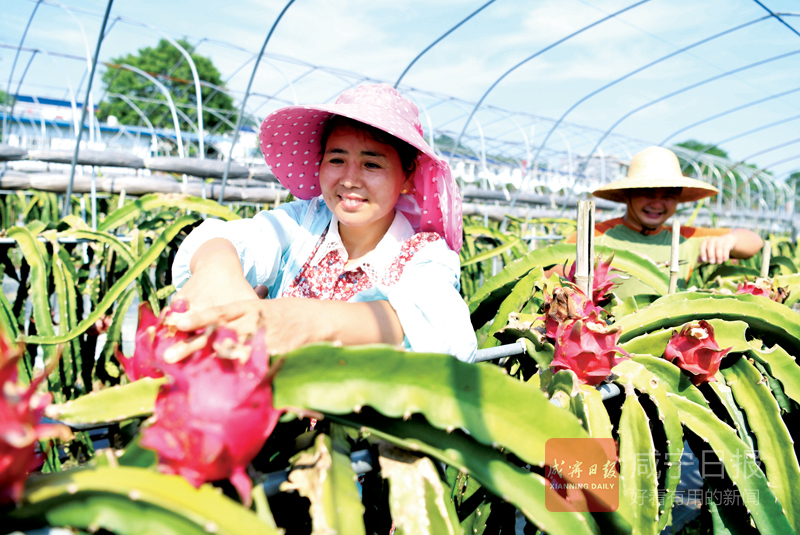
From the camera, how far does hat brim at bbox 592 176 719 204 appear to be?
1.47 metres

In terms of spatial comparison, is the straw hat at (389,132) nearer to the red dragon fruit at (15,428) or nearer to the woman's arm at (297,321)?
the woman's arm at (297,321)

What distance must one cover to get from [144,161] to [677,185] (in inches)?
82.0

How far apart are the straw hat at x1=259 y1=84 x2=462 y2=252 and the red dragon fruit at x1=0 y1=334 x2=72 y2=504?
475mm

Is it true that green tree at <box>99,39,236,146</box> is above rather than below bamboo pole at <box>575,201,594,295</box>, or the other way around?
above

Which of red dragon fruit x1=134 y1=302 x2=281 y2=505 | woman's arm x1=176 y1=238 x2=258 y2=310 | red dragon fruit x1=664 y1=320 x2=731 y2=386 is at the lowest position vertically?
red dragon fruit x1=664 y1=320 x2=731 y2=386

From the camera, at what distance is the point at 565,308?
0.63 m

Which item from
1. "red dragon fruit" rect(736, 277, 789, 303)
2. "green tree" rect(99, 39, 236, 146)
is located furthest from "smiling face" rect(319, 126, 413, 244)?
"green tree" rect(99, 39, 236, 146)

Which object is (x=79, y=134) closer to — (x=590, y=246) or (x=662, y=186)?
(x=590, y=246)

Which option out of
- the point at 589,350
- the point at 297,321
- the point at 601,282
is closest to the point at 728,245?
the point at 601,282

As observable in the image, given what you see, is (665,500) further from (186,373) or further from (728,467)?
(186,373)

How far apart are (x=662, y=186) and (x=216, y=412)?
1.53 metres

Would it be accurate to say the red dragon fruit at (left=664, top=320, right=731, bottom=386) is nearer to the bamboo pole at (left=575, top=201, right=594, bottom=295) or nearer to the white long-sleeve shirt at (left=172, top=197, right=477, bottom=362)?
the bamboo pole at (left=575, top=201, right=594, bottom=295)

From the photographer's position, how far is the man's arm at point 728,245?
1.50m

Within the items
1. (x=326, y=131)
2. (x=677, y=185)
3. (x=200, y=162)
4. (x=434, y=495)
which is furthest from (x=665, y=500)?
(x=200, y=162)
